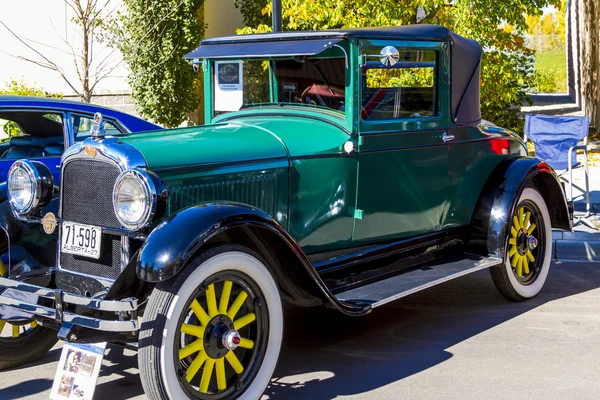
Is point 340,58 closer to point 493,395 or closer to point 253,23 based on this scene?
point 493,395

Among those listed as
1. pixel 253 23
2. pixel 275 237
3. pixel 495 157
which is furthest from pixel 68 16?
pixel 275 237

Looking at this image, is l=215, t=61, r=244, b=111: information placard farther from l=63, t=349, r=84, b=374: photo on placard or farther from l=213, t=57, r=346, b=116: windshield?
l=63, t=349, r=84, b=374: photo on placard

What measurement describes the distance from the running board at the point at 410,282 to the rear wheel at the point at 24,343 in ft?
5.82

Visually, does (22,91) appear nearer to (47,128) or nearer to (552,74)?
(47,128)

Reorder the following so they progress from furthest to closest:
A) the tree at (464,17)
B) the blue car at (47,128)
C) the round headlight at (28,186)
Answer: the tree at (464,17) → the blue car at (47,128) → the round headlight at (28,186)

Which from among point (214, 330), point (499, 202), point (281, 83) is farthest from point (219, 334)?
point (499, 202)

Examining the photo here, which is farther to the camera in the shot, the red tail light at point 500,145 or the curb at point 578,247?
the curb at point 578,247

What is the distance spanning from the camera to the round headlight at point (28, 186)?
4.35m

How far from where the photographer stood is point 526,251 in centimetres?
594

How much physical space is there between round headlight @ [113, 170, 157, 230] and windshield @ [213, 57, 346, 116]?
5.10 ft

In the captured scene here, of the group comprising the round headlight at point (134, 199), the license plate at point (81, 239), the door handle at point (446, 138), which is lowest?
the license plate at point (81, 239)

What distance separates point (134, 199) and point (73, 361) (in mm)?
794

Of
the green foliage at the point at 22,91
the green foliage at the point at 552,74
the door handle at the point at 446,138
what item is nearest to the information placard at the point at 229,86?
the door handle at the point at 446,138

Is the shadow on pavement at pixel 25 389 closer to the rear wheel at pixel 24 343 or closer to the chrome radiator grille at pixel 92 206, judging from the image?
the rear wheel at pixel 24 343
